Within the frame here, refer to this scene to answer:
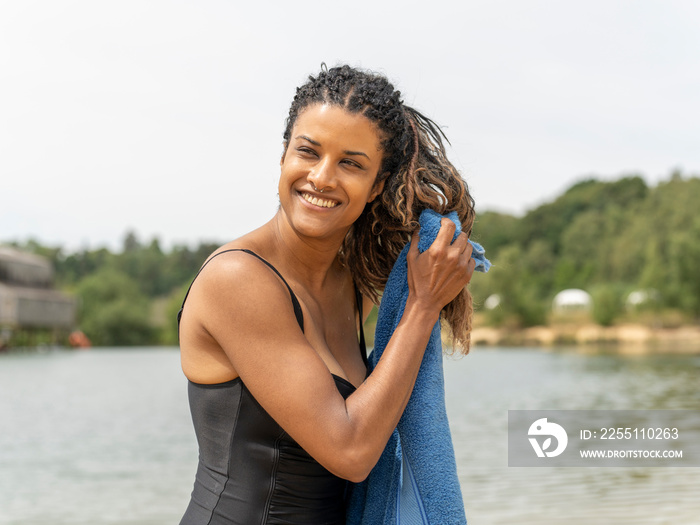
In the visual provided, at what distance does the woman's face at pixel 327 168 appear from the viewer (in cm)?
195

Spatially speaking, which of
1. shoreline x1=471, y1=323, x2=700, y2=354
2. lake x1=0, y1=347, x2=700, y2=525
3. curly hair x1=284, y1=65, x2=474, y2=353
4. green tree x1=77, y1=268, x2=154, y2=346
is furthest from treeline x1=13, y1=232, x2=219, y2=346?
curly hair x1=284, y1=65, x2=474, y2=353

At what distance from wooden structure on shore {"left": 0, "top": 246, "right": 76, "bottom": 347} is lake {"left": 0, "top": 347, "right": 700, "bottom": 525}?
26.0 m

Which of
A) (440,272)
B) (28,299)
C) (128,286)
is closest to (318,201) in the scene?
(440,272)

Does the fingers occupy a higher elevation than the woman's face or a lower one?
lower

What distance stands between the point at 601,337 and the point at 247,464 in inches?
2715

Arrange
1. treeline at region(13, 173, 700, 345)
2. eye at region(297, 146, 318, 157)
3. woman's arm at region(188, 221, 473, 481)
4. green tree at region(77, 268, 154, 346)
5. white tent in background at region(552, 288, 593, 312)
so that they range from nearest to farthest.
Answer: woman's arm at region(188, 221, 473, 481) < eye at region(297, 146, 318, 157) < treeline at region(13, 173, 700, 345) < white tent in background at region(552, 288, 593, 312) < green tree at region(77, 268, 154, 346)

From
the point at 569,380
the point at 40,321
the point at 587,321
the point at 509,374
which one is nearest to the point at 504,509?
the point at 569,380

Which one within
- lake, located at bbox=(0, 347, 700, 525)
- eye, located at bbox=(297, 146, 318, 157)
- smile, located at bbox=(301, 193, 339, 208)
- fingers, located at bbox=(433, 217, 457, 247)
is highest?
eye, located at bbox=(297, 146, 318, 157)

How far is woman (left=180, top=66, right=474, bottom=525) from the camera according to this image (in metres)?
1.80

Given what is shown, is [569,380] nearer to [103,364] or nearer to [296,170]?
[296,170]

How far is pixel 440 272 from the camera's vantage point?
201 centimetres

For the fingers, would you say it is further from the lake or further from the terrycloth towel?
the lake

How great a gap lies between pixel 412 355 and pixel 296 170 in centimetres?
56

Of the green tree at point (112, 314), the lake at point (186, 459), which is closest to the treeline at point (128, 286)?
the green tree at point (112, 314)
